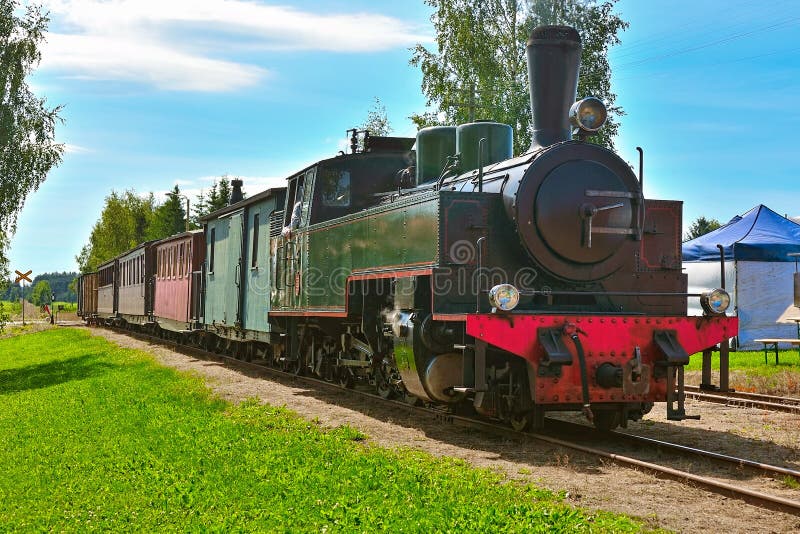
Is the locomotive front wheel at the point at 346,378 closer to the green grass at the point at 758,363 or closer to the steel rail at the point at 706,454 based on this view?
the steel rail at the point at 706,454

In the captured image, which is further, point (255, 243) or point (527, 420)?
point (255, 243)

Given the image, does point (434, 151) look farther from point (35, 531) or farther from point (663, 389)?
point (35, 531)

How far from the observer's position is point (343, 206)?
1188cm

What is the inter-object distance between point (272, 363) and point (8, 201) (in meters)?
9.71

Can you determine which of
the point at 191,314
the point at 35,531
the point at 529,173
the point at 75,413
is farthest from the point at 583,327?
the point at 191,314

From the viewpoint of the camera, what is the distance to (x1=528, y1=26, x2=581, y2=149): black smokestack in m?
8.46

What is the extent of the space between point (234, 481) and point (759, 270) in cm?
1657

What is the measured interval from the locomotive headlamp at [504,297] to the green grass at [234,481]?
139cm

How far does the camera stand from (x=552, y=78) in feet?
27.9

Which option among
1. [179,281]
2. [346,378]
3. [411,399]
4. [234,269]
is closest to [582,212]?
[411,399]

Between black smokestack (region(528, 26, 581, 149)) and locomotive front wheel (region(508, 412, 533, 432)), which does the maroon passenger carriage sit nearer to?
locomotive front wheel (region(508, 412, 533, 432))

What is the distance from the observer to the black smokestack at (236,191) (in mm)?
22413

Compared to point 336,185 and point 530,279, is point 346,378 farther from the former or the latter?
point 530,279

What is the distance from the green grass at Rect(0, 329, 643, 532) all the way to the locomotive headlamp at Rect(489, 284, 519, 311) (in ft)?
4.56
